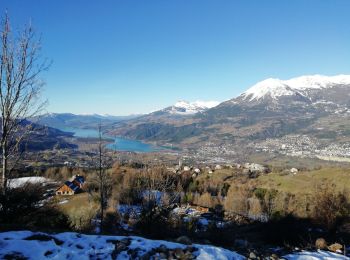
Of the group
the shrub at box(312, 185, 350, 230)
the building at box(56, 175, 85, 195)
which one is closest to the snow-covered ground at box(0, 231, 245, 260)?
the shrub at box(312, 185, 350, 230)

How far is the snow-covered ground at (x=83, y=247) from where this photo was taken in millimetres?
6229

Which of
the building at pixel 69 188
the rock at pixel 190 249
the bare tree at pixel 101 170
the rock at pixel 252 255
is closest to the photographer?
the rock at pixel 190 249

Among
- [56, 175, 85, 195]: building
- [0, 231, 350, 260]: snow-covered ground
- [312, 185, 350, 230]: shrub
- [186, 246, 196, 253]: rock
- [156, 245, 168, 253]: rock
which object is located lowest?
[56, 175, 85, 195]: building

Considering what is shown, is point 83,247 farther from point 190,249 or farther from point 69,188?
point 69,188

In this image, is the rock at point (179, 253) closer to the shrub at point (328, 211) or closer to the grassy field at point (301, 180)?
the shrub at point (328, 211)

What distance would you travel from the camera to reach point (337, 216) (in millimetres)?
19578

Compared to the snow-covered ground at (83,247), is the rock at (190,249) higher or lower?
lower

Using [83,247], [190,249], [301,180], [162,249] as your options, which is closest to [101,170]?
[83,247]

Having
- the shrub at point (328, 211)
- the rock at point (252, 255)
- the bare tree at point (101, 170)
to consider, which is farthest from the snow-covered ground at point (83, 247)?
the shrub at point (328, 211)

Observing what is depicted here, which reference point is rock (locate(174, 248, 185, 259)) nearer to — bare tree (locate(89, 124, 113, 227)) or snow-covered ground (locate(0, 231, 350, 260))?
snow-covered ground (locate(0, 231, 350, 260))

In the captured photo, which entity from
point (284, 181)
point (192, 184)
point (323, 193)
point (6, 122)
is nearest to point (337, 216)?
point (323, 193)

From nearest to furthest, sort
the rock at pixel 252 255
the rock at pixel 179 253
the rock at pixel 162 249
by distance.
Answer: the rock at pixel 179 253, the rock at pixel 162 249, the rock at pixel 252 255

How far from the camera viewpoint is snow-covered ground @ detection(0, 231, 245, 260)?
623 centimetres

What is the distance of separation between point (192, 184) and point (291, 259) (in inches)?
1636
